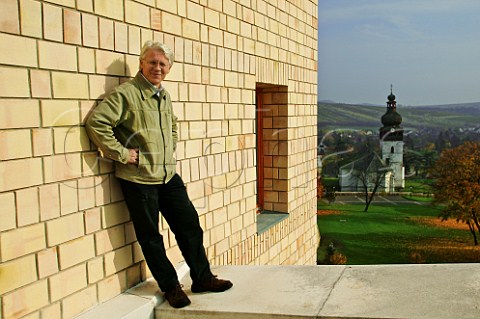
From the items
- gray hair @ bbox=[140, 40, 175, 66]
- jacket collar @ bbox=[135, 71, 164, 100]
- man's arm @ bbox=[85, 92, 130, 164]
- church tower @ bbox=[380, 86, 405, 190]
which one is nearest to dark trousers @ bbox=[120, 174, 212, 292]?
man's arm @ bbox=[85, 92, 130, 164]

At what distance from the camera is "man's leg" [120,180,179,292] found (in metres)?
3.22

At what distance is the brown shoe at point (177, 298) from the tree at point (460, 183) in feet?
99.4

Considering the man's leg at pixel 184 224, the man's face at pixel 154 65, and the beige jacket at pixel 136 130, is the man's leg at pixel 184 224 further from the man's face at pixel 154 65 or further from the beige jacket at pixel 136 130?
the man's face at pixel 154 65

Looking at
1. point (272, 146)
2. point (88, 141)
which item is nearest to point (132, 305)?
point (88, 141)

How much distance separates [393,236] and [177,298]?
32742 millimetres

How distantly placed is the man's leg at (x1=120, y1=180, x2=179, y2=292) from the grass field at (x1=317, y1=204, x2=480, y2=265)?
28011mm

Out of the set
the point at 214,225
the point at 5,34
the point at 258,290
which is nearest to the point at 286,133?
the point at 214,225

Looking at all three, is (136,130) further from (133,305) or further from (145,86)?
(133,305)

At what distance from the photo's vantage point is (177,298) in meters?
3.23

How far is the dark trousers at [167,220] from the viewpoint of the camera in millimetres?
3227

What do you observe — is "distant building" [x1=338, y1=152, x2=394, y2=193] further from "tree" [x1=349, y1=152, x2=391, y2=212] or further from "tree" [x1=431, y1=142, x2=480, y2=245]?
"tree" [x1=431, y1=142, x2=480, y2=245]

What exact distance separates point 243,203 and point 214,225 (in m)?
0.72

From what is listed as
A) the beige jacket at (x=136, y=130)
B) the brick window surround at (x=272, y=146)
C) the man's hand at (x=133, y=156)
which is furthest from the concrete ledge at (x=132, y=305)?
the brick window surround at (x=272, y=146)

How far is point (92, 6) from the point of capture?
3010 millimetres
